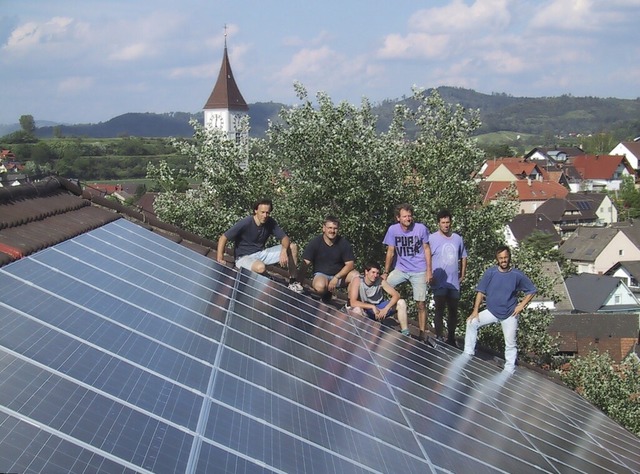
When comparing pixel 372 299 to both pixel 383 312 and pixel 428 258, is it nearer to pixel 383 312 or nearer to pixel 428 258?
pixel 383 312

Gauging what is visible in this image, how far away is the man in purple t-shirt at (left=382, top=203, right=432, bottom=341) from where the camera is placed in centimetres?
1159

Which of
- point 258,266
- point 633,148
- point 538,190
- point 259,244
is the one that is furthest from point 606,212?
point 258,266

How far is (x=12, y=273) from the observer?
6.13 m

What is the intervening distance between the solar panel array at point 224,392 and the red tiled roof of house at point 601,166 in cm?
17164

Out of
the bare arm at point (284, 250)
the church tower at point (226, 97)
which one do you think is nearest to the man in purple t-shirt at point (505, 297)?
the bare arm at point (284, 250)

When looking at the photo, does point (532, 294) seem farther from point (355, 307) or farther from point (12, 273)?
point (12, 273)

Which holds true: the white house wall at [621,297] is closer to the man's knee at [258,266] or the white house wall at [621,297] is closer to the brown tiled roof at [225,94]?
the man's knee at [258,266]

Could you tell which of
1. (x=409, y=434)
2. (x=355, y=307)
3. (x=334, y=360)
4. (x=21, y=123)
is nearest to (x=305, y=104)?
(x=355, y=307)

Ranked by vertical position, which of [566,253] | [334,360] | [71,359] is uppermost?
[71,359]

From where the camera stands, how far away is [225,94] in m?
110

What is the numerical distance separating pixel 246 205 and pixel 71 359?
758 inches

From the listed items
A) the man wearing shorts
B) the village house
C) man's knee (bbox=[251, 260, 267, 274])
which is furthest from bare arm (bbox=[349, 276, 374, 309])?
the village house

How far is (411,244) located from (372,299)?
38.9 inches

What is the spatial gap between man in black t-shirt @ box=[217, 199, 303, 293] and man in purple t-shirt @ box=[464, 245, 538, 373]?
2.67 metres
